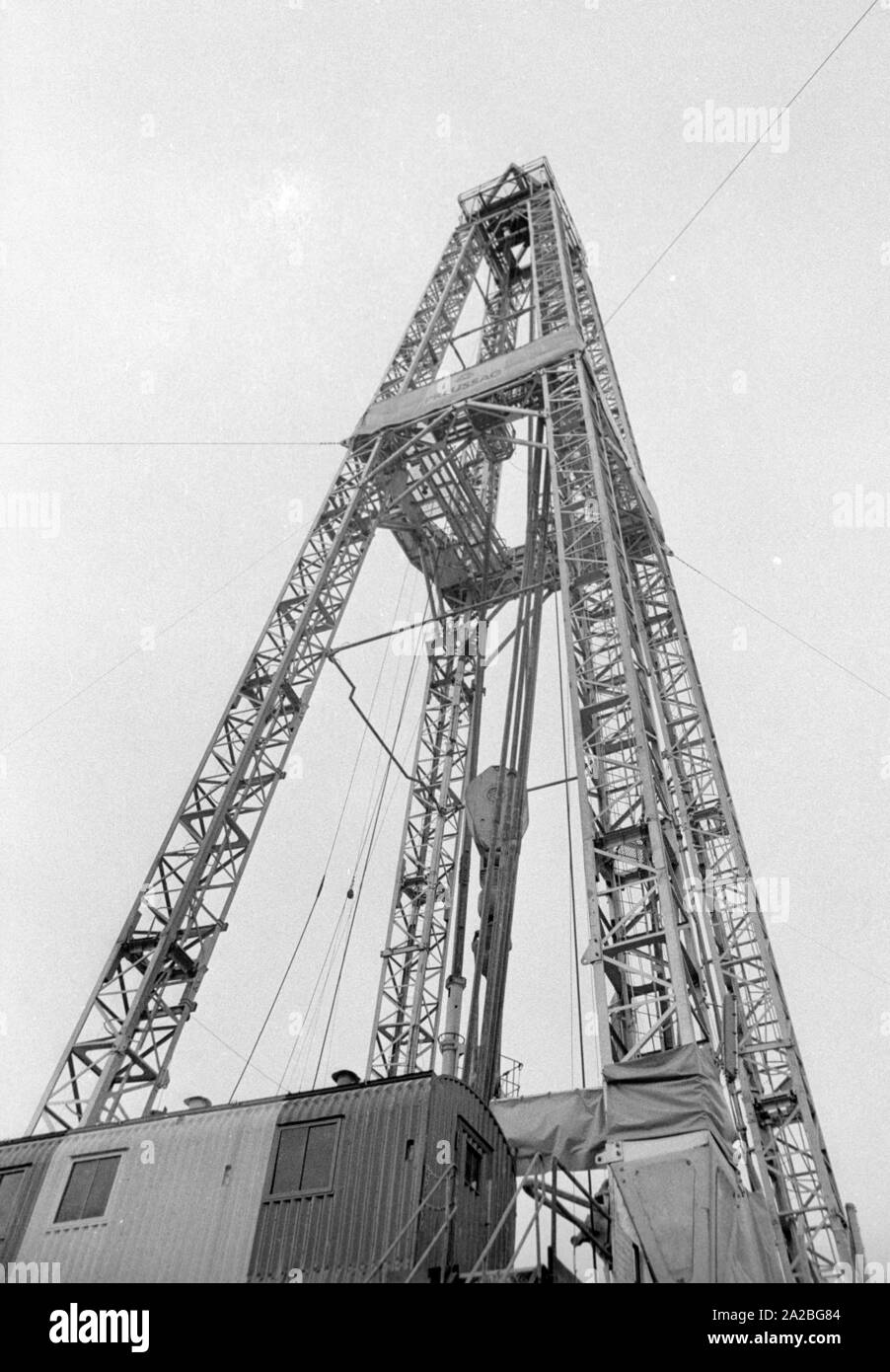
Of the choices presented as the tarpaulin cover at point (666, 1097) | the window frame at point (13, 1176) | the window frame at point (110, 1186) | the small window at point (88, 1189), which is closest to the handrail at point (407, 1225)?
the tarpaulin cover at point (666, 1097)

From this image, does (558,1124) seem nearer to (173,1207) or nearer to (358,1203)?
(358,1203)

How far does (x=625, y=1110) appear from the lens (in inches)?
412

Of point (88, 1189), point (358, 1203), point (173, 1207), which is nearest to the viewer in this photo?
point (358, 1203)

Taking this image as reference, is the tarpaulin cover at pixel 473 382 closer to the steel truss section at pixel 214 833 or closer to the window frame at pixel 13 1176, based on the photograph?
the steel truss section at pixel 214 833

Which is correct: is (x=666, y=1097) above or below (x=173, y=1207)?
above

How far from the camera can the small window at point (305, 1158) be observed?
37.6 ft

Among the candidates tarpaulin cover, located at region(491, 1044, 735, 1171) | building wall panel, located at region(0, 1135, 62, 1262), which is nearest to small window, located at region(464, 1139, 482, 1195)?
tarpaulin cover, located at region(491, 1044, 735, 1171)

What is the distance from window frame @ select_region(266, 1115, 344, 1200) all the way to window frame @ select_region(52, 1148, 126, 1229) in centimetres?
214

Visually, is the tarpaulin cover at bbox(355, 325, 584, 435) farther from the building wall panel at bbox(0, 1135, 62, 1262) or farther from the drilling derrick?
the building wall panel at bbox(0, 1135, 62, 1262)

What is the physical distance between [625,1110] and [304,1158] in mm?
3667

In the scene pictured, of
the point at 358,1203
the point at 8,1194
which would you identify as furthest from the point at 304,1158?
the point at 8,1194
